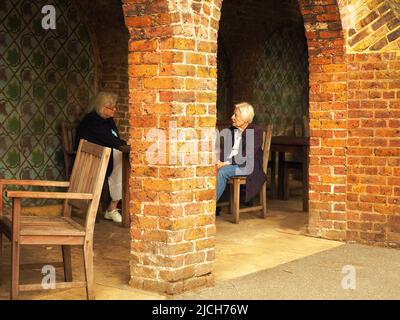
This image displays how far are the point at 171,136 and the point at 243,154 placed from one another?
3459mm

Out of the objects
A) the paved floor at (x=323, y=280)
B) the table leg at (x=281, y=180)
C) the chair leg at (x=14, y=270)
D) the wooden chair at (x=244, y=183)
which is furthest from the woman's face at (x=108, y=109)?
the chair leg at (x=14, y=270)

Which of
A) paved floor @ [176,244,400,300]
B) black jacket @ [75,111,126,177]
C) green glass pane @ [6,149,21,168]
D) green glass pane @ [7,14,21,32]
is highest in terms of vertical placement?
green glass pane @ [7,14,21,32]

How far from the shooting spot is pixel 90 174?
5.19 m

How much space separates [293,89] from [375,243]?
5.92m

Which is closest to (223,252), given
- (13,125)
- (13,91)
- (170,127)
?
(170,127)

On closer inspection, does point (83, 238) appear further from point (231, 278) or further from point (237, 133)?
point (237, 133)

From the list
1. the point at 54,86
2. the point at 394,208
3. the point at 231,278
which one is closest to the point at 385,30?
the point at 394,208

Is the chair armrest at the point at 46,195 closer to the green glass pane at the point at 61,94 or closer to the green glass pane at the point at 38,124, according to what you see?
the green glass pane at the point at 38,124

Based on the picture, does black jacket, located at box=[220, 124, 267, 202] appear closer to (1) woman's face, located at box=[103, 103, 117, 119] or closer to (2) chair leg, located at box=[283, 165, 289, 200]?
(1) woman's face, located at box=[103, 103, 117, 119]

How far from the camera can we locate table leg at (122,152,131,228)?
8211mm

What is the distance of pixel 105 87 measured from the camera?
9094 millimetres

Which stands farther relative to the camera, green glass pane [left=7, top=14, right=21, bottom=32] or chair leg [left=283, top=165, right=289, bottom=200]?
chair leg [left=283, top=165, right=289, bottom=200]

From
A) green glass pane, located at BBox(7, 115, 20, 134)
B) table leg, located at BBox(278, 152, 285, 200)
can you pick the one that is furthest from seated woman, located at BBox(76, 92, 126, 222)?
table leg, located at BBox(278, 152, 285, 200)

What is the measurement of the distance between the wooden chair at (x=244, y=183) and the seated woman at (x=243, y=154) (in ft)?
0.29
